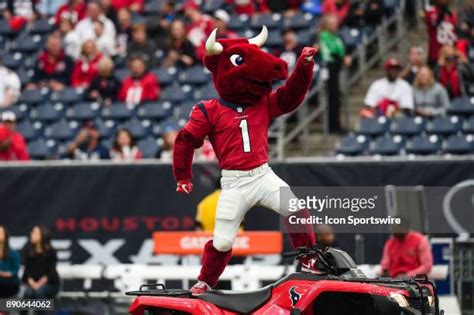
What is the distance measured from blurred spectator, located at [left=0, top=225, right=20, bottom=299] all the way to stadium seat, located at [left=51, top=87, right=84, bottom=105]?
4526 mm

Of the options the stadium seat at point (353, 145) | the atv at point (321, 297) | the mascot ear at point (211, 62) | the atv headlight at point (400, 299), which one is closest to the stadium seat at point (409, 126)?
the stadium seat at point (353, 145)

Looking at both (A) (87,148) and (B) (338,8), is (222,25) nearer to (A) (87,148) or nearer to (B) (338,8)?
(B) (338,8)

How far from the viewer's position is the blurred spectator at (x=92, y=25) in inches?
766

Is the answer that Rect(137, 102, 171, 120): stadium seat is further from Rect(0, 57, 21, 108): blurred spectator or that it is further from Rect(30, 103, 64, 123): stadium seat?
Rect(0, 57, 21, 108): blurred spectator

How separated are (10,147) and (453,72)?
5.30m

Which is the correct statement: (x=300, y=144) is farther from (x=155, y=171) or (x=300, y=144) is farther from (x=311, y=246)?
(x=311, y=246)

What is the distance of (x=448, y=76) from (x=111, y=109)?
173 inches

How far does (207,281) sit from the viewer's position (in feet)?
30.5

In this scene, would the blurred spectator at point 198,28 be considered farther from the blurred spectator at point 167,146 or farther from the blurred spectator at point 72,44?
the blurred spectator at point 167,146

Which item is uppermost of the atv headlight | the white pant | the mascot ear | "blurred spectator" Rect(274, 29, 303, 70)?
"blurred spectator" Rect(274, 29, 303, 70)

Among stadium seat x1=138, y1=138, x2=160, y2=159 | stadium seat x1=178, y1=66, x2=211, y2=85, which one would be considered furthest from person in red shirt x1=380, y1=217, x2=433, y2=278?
stadium seat x1=178, y1=66, x2=211, y2=85

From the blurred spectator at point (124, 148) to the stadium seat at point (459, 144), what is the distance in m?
3.63

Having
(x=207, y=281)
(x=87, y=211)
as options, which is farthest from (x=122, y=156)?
(x=207, y=281)

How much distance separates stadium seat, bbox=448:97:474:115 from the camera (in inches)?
621
